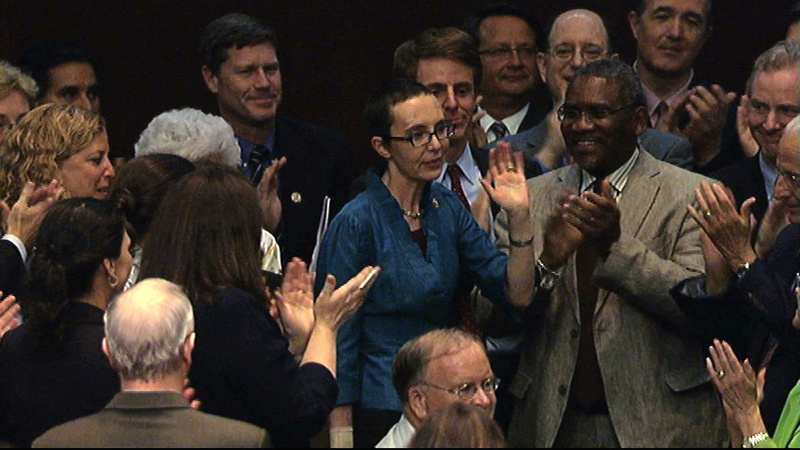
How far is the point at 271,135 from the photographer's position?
260 inches

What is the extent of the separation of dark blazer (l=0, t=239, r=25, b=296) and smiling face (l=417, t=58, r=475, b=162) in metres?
1.57

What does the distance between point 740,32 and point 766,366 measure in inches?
102

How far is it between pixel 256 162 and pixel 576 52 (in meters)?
1.16

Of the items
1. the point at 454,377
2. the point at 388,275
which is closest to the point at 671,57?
the point at 388,275

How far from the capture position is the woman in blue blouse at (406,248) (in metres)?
5.44

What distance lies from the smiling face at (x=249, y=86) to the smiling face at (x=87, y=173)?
0.95 m

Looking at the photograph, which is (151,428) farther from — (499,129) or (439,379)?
(499,129)

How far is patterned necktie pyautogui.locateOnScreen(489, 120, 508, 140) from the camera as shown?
690 cm

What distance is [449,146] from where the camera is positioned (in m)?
6.07

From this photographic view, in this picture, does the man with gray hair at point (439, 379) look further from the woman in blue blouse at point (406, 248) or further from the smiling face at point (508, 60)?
the smiling face at point (508, 60)

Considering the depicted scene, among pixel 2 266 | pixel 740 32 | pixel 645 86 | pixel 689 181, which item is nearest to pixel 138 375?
pixel 2 266

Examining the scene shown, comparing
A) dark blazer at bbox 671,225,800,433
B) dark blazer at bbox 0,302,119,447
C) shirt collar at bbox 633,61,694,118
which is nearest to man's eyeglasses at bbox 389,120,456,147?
dark blazer at bbox 671,225,800,433

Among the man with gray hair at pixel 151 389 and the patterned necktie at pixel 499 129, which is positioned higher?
the patterned necktie at pixel 499 129

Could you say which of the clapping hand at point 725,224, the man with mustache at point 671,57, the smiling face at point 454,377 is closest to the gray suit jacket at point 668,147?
the man with mustache at point 671,57
